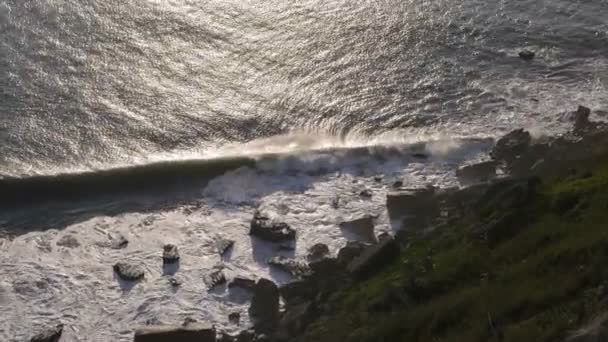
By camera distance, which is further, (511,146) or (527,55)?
(527,55)

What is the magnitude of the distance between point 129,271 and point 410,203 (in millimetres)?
5280

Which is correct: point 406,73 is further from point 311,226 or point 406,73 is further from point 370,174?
point 311,226

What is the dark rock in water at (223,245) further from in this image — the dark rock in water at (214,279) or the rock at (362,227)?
the rock at (362,227)

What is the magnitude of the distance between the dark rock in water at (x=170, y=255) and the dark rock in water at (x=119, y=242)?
2.82 feet

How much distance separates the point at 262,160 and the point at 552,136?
237 inches

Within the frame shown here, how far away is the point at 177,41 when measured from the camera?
2347cm

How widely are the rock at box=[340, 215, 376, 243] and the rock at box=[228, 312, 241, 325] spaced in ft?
9.75

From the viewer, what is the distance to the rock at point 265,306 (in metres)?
15.3

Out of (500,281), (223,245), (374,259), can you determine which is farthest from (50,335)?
(500,281)

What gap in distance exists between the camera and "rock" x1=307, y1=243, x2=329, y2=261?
55.5 feet

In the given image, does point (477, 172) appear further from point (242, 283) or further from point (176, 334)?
point (176, 334)

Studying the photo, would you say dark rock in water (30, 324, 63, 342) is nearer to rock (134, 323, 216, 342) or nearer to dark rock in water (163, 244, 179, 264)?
rock (134, 323, 216, 342)

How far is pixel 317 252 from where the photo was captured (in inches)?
670

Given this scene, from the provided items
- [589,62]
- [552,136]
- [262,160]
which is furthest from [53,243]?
[589,62]
